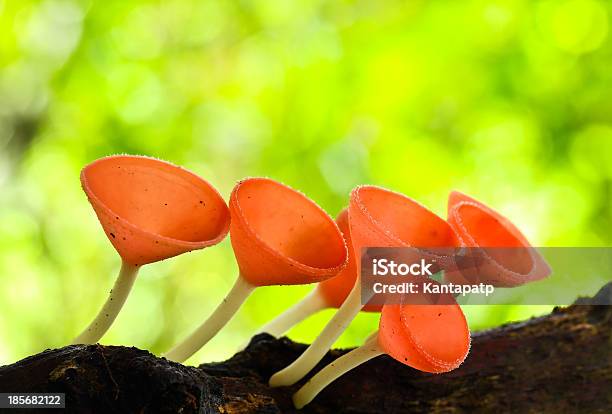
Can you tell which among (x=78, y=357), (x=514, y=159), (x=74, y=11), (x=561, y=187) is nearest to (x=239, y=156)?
(x=74, y=11)

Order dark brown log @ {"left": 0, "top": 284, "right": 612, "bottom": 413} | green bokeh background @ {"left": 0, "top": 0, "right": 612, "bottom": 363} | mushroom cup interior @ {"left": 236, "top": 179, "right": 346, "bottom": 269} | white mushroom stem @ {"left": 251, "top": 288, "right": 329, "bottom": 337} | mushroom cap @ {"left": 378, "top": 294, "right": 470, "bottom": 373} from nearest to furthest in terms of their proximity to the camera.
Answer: dark brown log @ {"left": 0, "top": 284, "right": 612, "bottom": 413}, mushroom cap @ {"left": 378, "top": 294, "right": 470, "bottom": 373}, mushroom cup interior @ {"left": 236, "top": 179, "right": 346, "bottom": 269}, white mushroom stem @ {"left": 251, "top": 288, "right": 329, "bottom": 337}, green bokeh background @ {"left": 0, "top": 0, "right": 612, "bottom": 363}

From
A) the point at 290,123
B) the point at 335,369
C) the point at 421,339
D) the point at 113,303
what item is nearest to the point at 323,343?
the point at 335,369

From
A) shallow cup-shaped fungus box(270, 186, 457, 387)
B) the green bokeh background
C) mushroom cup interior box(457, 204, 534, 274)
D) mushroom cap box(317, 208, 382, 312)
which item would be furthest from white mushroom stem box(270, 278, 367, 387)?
the green bokeh background

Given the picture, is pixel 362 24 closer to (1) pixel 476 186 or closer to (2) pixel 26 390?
(1) pixel 476 186

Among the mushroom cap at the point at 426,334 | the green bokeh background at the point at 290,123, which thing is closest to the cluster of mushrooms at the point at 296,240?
the mushroom cap at the point at 426,334

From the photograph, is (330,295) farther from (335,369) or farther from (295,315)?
(335,369)

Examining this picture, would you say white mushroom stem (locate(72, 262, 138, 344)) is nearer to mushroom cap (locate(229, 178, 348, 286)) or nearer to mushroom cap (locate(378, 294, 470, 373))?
mushroom cap (locate(229, 178, 348, 286))

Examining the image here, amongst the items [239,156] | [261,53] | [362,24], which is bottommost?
[239,156]
